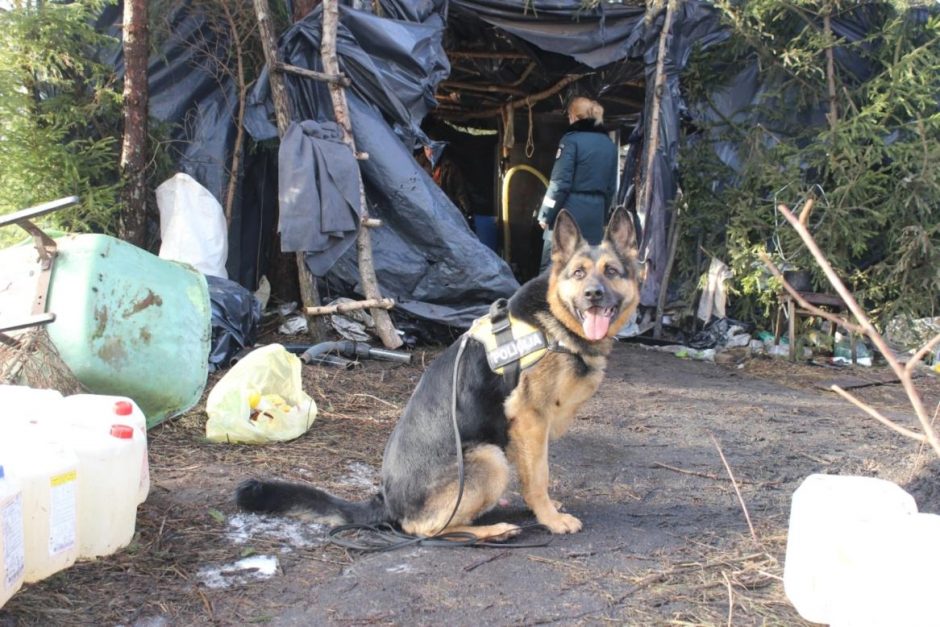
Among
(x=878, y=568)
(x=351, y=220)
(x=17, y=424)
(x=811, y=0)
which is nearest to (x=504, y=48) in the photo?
(x=811, y=0)

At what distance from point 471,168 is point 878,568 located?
1306 cm

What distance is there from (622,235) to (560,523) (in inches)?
59.5

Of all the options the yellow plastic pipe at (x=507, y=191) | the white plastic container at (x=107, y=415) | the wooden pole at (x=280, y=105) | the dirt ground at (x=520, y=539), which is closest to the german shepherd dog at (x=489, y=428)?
the dirt ground at (x=520, y=539)

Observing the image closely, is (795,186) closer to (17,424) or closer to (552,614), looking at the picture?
(552,614)

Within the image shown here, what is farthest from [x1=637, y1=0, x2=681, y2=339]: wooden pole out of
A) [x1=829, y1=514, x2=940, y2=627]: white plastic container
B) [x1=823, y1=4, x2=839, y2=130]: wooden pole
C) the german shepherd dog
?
[x1=829, y1=514, x2=940, y2=627]: white plastic container

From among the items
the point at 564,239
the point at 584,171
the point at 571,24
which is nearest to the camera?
the point at 564,239

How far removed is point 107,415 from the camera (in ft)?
10.0

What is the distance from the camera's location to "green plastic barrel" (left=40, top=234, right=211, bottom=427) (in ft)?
13.0

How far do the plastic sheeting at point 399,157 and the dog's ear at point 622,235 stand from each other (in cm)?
368

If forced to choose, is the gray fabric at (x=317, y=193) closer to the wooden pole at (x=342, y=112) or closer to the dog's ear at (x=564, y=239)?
the wooden pole at (x=342, y=112)

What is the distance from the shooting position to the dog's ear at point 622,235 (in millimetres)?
3777

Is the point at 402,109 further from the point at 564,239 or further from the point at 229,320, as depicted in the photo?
the point at 564,239

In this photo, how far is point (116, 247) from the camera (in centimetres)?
420

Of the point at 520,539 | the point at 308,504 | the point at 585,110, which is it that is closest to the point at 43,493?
the point at 308,504
